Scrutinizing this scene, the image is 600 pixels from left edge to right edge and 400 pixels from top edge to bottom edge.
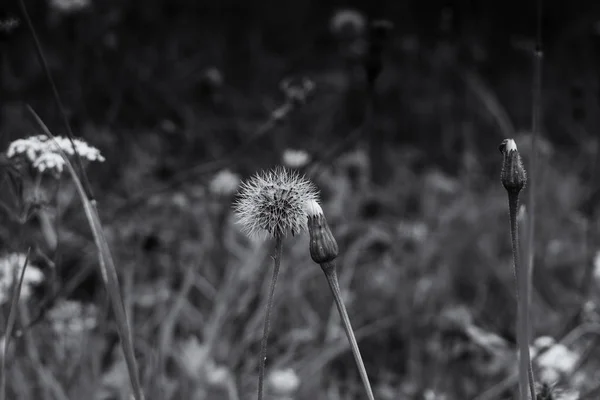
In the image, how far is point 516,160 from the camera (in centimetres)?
65

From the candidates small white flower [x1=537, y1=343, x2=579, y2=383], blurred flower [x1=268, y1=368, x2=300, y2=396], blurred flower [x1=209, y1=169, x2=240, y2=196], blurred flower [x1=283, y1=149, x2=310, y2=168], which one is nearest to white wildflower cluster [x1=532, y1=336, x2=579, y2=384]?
small white flower [x1=537, y1=343, x2=579, y2=383]

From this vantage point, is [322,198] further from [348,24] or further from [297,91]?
[297,91]

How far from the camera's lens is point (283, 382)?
1259mm

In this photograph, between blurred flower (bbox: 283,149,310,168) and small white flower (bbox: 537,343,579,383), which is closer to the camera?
small white flower (bbox: 537,343,579,383)

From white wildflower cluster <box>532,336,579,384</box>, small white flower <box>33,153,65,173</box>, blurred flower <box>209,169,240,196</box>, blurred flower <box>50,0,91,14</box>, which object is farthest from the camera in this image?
blurred flower <box>50,0,91,14</box>

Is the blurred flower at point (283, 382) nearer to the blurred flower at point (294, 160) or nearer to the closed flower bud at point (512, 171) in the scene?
the blurred flower at point (294, 160)

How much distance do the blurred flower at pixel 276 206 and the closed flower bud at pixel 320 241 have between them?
0.09 ft

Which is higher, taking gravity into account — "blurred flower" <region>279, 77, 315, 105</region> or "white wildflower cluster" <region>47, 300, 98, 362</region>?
"blurred flower" <region>279, 77, 315, 105</region>

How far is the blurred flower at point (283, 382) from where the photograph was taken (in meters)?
1.26

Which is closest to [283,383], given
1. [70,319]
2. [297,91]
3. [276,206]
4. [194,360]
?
[194,360]

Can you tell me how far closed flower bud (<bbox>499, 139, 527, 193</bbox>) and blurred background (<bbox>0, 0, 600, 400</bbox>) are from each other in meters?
0.32

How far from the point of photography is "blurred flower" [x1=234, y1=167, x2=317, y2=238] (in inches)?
26.8

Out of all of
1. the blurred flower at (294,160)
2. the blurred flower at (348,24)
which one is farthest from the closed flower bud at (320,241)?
the blurred flower at (348,24)

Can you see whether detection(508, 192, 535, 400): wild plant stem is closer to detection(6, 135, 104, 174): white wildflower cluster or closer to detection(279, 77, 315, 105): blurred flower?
detection(6, 135, 104, 174): white wildflower cluster
